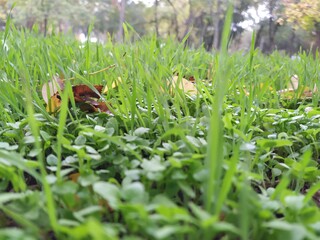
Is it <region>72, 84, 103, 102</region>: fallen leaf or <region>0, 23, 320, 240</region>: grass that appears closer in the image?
<region>0, 23, 320, 240</region>: grass

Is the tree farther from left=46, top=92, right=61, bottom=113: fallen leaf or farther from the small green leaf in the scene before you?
the small green leaf

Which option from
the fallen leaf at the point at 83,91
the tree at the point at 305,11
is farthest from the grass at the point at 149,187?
the tree at the point at 305,11

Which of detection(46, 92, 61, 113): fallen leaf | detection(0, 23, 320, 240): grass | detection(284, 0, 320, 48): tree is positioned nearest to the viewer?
detection(0, 23, 320, 240): grass

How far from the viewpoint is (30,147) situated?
2.54ft

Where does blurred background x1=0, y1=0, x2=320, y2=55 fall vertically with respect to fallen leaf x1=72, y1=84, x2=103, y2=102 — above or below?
below

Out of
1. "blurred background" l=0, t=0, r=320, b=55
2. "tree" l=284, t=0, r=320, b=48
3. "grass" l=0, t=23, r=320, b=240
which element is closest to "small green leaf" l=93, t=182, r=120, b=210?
"grass" l=0, t=23, r=320, b=240

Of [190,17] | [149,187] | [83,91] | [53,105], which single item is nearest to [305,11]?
[83,91]

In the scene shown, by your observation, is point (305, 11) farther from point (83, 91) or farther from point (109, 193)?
point (109, 193)

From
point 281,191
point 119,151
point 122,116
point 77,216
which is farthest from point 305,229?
point 122,116

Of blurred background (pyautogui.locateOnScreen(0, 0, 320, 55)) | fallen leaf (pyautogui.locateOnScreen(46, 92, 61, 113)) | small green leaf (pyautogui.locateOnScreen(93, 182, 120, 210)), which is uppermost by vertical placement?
small green leaf (pyautogui.locateOnScreen(93, 182, 120, 210))

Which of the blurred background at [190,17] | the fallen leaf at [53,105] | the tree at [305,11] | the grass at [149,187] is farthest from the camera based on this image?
the blurred background at [190,17]

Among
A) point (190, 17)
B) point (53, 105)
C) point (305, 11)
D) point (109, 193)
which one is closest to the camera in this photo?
point (109, 193)

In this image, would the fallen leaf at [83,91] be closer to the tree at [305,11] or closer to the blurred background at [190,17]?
the tree at [305,11]

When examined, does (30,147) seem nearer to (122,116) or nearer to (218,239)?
(122,116)
